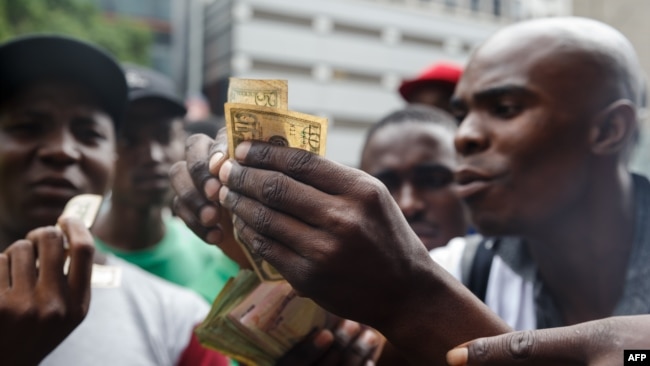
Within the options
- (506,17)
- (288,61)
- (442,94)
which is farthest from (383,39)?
(442,94)

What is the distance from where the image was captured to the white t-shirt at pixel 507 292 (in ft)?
7.54

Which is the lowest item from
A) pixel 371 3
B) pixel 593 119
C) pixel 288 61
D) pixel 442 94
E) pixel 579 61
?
pixel 288 61

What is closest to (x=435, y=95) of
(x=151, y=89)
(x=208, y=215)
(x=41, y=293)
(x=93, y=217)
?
(x=151, y=89)

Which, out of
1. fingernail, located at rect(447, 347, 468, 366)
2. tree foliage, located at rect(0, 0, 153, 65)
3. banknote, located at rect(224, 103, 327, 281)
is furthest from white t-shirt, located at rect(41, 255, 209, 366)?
tree foliage, located at rect(0, 0, 153, 65)

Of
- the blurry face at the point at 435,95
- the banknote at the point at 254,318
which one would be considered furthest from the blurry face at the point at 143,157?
the banknote at the point at 254,318

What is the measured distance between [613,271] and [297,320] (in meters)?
1.11

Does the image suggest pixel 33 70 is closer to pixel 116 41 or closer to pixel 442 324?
pixel 442 324

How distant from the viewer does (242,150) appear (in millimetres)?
1337

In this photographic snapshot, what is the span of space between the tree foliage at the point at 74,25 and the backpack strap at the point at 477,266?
15.1 meters

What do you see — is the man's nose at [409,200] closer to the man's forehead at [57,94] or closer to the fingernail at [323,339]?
the fingernail at [323,339]

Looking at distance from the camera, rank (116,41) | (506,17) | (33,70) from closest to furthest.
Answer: (33,70), (116,41), (506,17)

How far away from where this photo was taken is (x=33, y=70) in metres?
2.44

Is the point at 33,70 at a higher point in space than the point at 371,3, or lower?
higher

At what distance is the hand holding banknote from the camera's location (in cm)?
168
